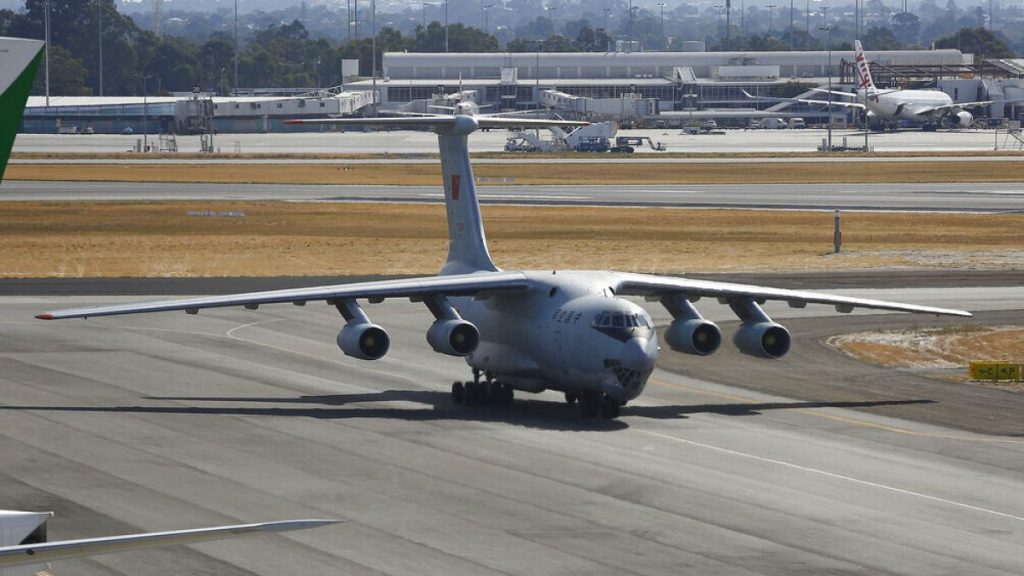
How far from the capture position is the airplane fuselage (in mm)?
33531

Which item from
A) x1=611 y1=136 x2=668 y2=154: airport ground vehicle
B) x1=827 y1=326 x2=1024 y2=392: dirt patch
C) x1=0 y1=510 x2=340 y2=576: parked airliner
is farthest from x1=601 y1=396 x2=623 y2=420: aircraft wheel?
x1=611 y1=136 x2=668 y2=154: airport ground vehicle

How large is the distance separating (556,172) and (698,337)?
99.2 metres

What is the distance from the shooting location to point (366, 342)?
3541cm

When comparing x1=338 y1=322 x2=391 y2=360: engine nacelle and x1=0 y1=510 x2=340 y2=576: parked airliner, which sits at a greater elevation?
x1=0 y1=510 x2=340 y2=576: parked airliner

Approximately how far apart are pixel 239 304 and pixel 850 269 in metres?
37.2

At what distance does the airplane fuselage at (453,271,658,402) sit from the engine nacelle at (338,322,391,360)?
118 inches

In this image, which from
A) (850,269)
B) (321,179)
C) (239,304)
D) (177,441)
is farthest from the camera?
(321,179)

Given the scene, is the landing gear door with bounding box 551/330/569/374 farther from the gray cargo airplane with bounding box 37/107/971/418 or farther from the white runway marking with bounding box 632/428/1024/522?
the white runway marking with bounding box 632/428/1024/522

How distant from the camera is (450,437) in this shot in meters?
33.4

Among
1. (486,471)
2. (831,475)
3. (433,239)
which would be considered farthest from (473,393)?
(433,239)

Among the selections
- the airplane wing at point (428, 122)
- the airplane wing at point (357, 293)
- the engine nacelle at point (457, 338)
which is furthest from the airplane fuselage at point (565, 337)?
the airplane wing at point (428, 122)

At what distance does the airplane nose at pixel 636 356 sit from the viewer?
1304 inches

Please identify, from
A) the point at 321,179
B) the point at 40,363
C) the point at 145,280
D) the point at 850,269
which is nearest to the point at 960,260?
the point at 850,269

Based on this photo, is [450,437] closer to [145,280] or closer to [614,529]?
[614,529]
